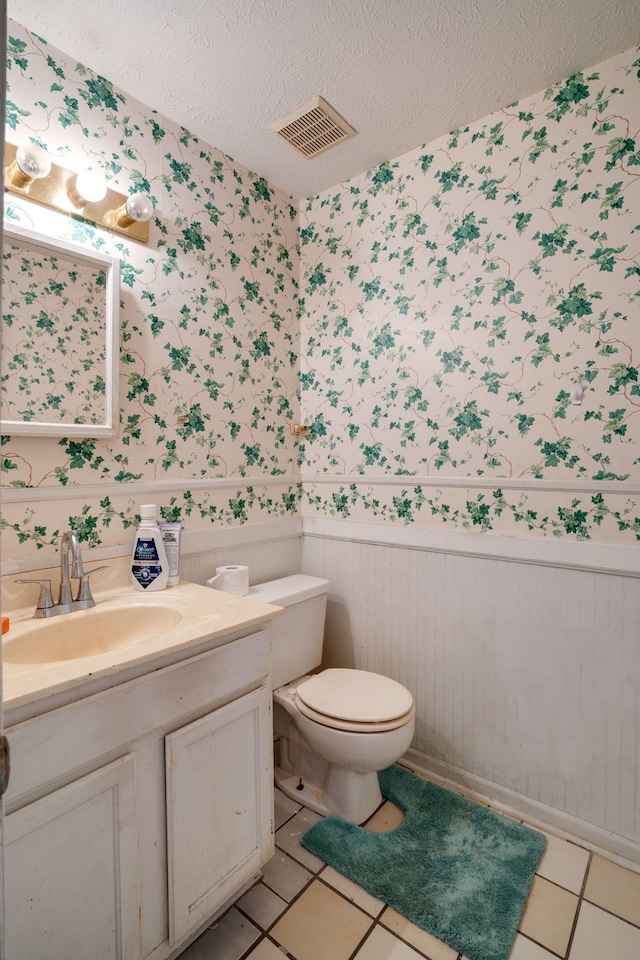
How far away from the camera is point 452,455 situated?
6.01 ft

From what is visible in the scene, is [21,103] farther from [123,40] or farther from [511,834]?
[511,834]

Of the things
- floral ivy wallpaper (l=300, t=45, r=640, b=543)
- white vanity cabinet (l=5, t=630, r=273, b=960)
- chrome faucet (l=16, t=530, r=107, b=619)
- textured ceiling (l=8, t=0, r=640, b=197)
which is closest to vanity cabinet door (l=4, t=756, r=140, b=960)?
white vanity cabinet (l=5, t=630, r=273, b=960)

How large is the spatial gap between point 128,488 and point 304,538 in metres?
0.90

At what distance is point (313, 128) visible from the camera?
175 centimetres

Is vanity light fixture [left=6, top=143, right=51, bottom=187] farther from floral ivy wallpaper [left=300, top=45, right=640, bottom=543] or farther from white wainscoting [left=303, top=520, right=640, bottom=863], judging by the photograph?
white wainscoting [left=303, top=520, right=640, bottom=863]

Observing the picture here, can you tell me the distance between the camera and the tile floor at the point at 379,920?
1.24 meters

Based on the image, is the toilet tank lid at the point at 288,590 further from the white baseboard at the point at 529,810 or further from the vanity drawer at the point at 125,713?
the white baseboard at the point at 529,810

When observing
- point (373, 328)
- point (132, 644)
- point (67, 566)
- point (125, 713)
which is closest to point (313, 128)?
point (373, 328)

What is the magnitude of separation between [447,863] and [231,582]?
3.52 ft

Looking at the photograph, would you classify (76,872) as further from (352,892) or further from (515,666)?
(515,666)

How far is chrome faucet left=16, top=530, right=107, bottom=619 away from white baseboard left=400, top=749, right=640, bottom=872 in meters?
1.37

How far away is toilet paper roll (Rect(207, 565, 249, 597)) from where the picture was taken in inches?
69.6

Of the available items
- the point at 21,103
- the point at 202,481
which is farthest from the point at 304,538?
the point at 21,103

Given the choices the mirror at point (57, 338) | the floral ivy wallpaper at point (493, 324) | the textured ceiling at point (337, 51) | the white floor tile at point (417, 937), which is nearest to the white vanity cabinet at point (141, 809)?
the white floor tile at point (417, 937)
